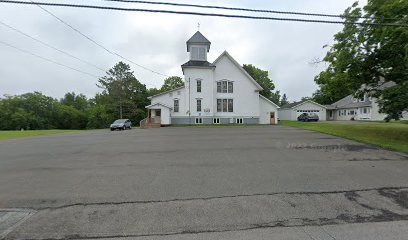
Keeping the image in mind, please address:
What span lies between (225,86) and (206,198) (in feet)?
103

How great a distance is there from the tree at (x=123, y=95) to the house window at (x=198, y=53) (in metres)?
25.0

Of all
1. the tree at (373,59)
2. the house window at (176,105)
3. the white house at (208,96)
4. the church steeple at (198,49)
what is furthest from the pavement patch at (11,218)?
the church steeple at (198,49)

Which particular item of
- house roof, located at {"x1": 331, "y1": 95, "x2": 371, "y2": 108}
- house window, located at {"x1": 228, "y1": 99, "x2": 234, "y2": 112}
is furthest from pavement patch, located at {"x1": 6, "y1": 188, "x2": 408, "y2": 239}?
house roof, located at {"x1": 331, "y1": 95, "x2": 371, "y2": 108}

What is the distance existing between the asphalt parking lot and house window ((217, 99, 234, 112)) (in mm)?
26207

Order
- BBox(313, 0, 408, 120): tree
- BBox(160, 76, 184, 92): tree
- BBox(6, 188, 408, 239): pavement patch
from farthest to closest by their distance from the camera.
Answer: BBox(160, 76, 184, 92): tree → BBox(313, 0, 408, 120): tree → BBox(6, 188, 408, 239): pavement patch

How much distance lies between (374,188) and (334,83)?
45.3 ft

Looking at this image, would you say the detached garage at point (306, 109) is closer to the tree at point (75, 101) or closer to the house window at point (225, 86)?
the house window at point (225, 86)

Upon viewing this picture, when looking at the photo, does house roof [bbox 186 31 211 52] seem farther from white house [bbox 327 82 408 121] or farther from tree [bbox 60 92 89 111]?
tree [bbox 60 92 89 111]

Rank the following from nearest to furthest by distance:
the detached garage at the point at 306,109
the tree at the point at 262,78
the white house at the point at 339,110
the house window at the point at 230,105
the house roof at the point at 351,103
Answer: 1. the house window at the point at 230,105
2. the white house at the point at 339,110
3. the house roof at the point at 351,103
4. the detached garage at the point at 306,109
5. the tree at the point at 262,78

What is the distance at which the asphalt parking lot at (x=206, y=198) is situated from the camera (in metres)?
4.11

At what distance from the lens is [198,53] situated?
121ft

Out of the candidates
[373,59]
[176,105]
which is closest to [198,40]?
[176,105]

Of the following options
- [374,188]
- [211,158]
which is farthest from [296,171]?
[211,158]

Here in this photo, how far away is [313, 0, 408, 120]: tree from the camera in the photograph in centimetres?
1303
